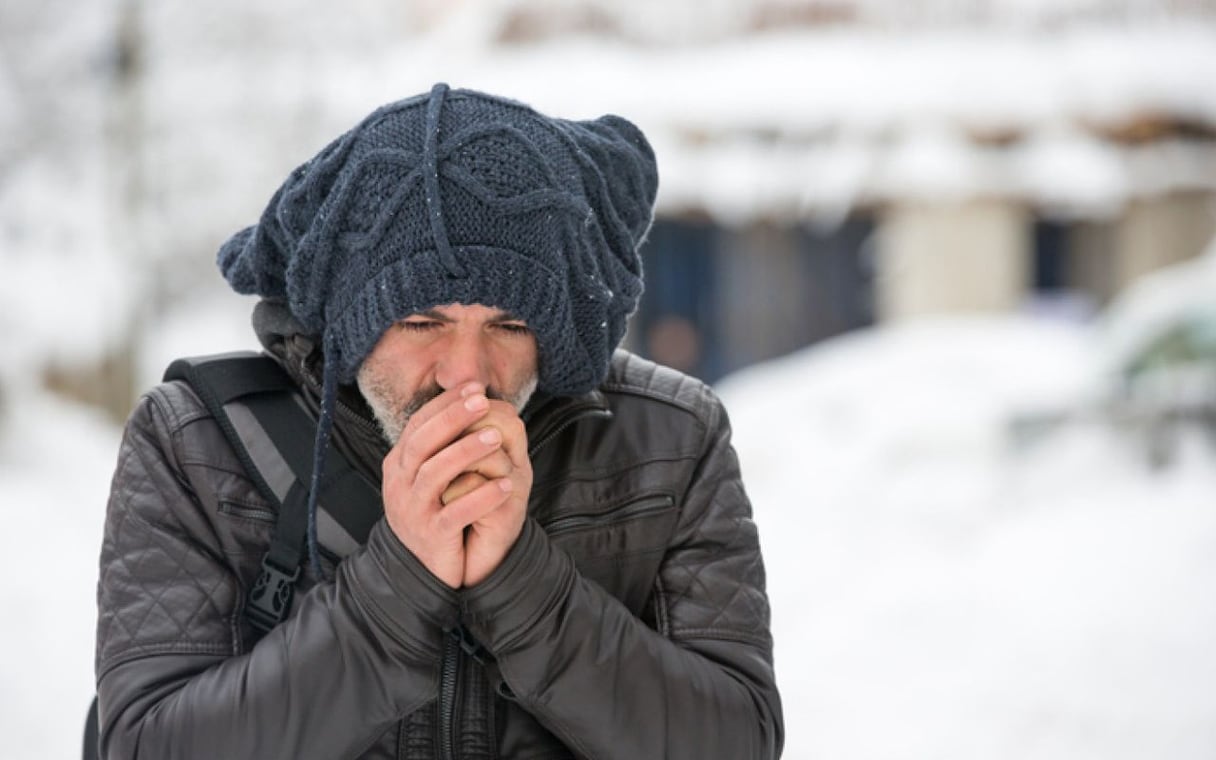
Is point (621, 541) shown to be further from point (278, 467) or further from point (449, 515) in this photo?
point (278, 467)

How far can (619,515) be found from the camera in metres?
1.61

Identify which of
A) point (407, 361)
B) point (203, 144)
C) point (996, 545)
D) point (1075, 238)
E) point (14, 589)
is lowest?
point (996, 545)

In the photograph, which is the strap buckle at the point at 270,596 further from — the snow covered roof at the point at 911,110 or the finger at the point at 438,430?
the snow covered roof at the point at 911,110

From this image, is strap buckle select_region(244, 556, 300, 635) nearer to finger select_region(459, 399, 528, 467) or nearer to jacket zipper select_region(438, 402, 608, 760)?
jacket zipper select_region(438, 402, 608, 760)

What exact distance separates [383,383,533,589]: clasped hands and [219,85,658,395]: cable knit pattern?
0.14 metres

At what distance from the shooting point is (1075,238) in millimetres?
10289

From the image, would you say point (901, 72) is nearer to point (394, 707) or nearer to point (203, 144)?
point (203, 144)

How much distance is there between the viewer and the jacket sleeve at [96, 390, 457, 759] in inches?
53.2

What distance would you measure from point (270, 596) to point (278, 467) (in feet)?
0.55

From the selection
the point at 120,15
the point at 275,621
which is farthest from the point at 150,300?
the point at 275,621

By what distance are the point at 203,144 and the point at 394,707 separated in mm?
7526

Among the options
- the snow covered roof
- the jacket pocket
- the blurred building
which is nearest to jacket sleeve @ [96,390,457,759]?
the jacket pocket

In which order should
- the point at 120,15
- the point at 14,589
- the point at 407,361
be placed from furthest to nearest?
the point at 120,15
the point at 14,589
the point at 407,361

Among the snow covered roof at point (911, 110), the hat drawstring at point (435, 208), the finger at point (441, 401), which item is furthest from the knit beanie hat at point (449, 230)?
the snow covered roof at point (911, 110)
